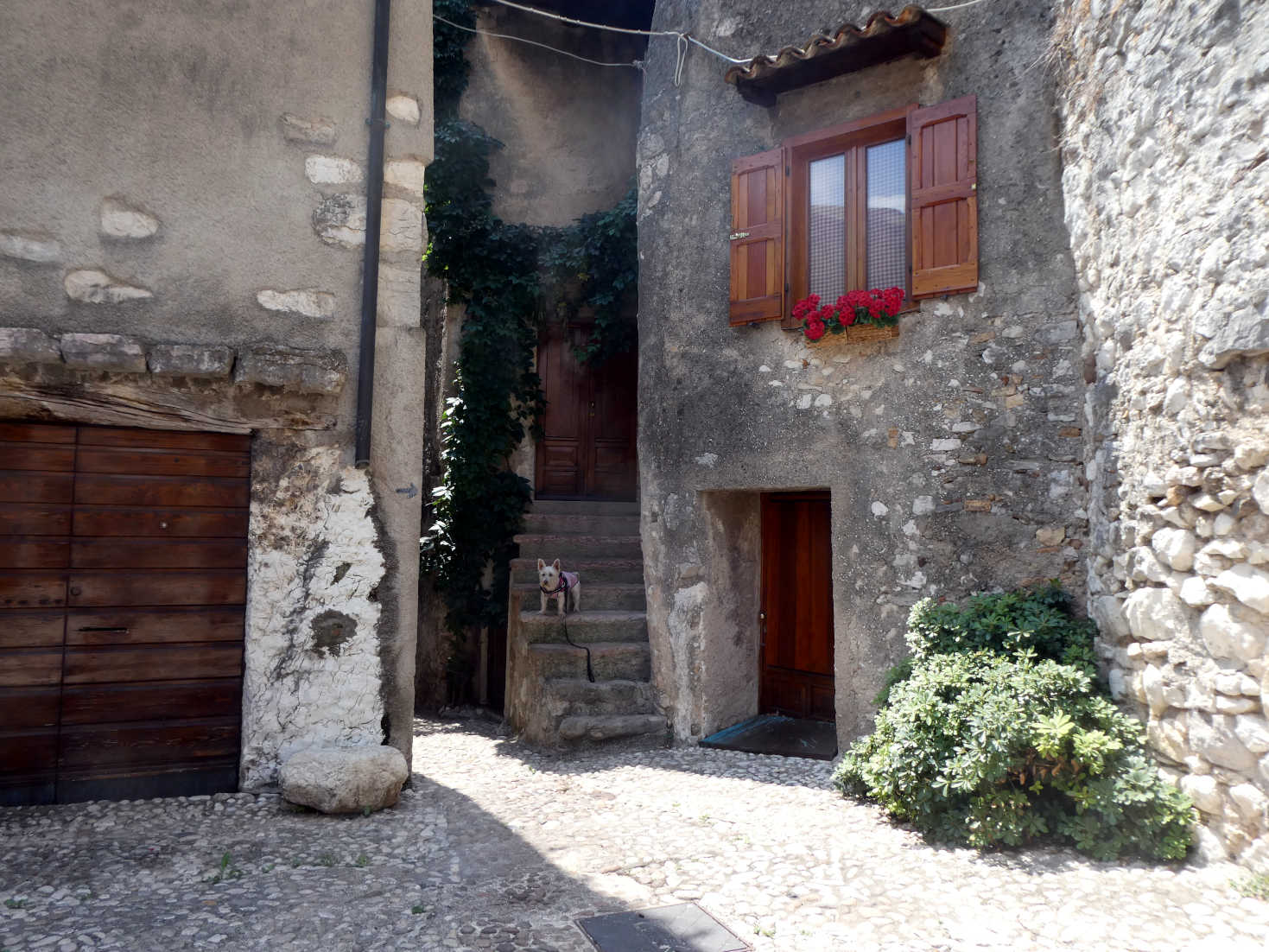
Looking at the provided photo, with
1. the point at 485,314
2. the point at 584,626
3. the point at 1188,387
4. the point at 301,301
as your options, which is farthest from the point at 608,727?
the point at 1188,387

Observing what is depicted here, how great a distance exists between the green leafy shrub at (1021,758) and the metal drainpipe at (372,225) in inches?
122

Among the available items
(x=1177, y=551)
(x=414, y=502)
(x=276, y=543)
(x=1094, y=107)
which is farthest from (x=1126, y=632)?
(x=276, y=543)

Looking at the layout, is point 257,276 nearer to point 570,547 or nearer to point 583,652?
point 583,652

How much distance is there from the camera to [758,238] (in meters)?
6.48

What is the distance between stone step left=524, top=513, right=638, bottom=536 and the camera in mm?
8430

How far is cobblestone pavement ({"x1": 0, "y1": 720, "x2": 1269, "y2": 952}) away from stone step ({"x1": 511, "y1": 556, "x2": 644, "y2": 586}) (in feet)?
10.1

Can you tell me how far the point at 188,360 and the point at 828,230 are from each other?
4.29 metres

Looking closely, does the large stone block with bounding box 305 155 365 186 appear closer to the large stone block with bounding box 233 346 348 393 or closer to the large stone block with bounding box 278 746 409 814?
the large stone block with bounding box 233 346 348 393

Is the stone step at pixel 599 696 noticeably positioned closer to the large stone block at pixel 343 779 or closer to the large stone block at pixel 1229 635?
Answer: the large stone block at pixel 343 779

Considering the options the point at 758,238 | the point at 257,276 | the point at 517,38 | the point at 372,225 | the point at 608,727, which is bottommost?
the point at 608,727

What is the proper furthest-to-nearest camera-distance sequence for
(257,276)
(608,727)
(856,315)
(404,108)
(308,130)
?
(608,727) < (856,315) < (404,108) < (308,130) < (257,276)

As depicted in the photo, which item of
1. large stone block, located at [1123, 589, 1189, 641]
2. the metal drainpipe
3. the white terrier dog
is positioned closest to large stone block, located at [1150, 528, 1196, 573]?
large stone block, located at [1123, 589, 1189, 641]

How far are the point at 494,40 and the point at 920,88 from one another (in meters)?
5.23

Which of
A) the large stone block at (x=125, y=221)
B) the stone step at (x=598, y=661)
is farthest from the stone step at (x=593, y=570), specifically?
the large stone block at (x=125, y=221)
